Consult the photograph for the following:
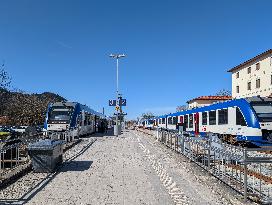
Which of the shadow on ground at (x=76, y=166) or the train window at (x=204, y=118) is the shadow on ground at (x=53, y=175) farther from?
the train window at (x=204, y=118)

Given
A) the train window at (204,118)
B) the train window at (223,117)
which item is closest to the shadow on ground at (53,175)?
the train window at (223,117)

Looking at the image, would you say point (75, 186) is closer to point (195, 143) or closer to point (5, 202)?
point (5, 202)

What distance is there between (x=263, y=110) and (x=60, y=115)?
17.2 meters

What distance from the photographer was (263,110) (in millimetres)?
20125

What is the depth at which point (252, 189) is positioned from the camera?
8.15 m

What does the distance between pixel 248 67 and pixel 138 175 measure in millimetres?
47907

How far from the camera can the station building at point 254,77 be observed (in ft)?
159

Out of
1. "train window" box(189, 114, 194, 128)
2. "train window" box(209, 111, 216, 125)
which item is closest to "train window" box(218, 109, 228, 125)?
"train window" box(209, 111, 216, 125)

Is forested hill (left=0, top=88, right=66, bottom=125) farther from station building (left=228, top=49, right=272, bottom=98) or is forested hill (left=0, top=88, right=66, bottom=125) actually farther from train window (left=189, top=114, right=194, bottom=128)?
station building (left=228, top=49, right=272, bottom=98)

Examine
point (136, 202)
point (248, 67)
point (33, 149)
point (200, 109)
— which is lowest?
point (136, 202)

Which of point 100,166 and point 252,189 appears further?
point 100,166

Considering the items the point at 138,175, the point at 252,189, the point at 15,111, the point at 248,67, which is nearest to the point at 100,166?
the point at 138,175

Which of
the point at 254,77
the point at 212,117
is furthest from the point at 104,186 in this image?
the point at 254,77

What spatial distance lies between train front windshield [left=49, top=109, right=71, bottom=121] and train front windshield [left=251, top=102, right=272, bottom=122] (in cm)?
1616
